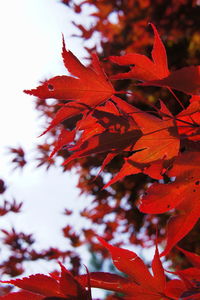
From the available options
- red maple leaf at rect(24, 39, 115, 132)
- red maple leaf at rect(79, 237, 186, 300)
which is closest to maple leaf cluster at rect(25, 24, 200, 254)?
red maple leaf at rect(24, 39, 115, 132)

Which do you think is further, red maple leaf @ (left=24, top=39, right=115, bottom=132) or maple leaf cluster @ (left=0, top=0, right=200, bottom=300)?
red maple leaf @ (left=24, top=39, right=115, bottom=132)

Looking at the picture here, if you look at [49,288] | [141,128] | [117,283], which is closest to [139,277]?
[117,283]

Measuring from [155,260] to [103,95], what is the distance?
0.36m

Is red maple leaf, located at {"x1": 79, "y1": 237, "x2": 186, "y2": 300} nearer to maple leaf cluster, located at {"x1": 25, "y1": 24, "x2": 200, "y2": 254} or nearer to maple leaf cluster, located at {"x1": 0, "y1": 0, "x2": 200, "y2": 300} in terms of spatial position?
maple leaf cluster, located at {"x1": 0, "y1": 0, "x2": 200, "y2": 300}

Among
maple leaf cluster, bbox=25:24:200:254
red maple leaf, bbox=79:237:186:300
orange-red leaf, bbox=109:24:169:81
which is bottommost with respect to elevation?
red maple leaf, bbox=79:237:186:300

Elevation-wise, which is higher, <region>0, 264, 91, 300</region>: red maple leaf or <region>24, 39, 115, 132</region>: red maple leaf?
<region>24, 39, 115, 132</region>: red maple leaf

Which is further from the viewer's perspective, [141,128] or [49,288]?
[141,128]

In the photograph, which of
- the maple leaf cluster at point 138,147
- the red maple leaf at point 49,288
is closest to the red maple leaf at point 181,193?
the maple leaf cluster at point 138,147

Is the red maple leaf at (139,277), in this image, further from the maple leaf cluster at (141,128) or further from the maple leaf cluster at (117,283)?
the maple leaf cluster at (141,128)

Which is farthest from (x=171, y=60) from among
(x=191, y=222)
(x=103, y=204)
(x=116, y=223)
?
(x=191, y=222)

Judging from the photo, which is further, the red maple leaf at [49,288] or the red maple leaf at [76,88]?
the red maple leaf at [76,88]

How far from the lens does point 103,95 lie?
656 millimetres

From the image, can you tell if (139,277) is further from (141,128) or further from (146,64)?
(146,64)

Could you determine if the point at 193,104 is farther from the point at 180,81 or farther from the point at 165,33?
the point at 165,33
